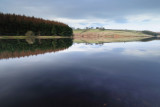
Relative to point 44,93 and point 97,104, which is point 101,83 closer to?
point 97,104

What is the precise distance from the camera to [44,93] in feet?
22.1

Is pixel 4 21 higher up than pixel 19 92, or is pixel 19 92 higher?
pixel 4 21

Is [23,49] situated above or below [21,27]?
below

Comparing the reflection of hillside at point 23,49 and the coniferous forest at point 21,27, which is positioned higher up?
the coniferous forest at point 21,27

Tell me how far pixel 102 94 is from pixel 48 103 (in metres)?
3.24

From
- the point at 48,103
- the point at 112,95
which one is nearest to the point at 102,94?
the point at 112,95

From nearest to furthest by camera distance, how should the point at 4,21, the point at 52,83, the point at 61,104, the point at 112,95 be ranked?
the point at 61,104
the point at 112,95
the point at 52,83
the point at 4,21

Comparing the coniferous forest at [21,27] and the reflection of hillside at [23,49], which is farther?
the coniferous forest at [21,27]

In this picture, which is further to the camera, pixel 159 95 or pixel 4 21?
pixel 4 21

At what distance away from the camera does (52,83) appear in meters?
8.28

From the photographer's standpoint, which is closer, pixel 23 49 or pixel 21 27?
pixel 23 49

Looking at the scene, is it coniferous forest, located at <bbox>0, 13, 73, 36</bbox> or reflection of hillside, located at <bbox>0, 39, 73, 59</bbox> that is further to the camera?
coniferous forest, located at <bbox>0, 13, 73, 36</bbox>

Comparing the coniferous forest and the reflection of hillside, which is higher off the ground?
the coniferous forest

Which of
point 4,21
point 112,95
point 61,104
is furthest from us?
point 4,21
